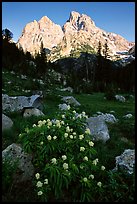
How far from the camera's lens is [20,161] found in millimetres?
6414

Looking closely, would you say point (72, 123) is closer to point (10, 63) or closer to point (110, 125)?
point (110, 125)

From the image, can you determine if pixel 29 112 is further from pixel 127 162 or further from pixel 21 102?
pixel 127 162

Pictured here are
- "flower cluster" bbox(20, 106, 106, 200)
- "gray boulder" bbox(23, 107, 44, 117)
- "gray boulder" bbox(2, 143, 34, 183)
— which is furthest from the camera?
"gray boulder" bbox(23, 107, 44, 117)

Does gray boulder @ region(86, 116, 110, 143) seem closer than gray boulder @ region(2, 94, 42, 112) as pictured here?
Yes

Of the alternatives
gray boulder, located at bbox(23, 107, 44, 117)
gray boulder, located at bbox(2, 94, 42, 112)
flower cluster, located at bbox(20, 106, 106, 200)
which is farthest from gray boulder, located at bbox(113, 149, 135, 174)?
gray boulder, located at bbox(2, 94, 42, 112)

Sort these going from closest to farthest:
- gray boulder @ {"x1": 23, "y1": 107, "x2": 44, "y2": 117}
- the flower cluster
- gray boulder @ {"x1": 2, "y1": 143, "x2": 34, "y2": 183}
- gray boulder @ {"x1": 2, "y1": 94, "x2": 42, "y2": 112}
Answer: the flower cluster, gray boulder @ {"x1": 2, "y1": 143, "x2": 34, "y2": 183}, gray boulder @ {"x1": 23, "y1": 107, "x2": 44, "y2": 117}, gray boulder @ {"x1": 2, "y1": 94, "x2": 42, "y2": 112}

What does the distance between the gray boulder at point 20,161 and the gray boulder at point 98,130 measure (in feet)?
10.5

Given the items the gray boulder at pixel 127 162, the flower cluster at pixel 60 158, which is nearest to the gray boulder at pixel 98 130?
the gray boulder at pixel 127 162

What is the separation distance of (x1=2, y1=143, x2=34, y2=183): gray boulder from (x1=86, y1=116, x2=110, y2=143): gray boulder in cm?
320

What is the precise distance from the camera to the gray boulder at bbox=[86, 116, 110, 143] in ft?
30.5

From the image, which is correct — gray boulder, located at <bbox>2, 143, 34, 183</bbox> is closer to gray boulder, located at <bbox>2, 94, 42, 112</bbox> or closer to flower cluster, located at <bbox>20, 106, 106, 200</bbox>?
flower cluster, located at <bbox>20, 106, 106, 200</bbox>

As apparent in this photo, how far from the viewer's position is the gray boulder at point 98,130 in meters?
9.30

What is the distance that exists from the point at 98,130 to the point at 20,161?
3.89 meters

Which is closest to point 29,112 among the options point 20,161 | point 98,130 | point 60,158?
point 98,130
